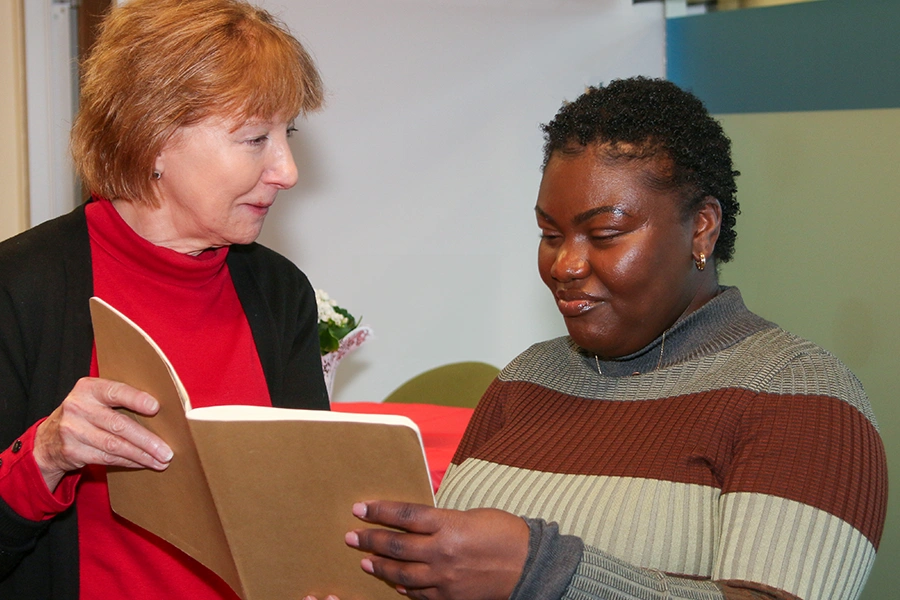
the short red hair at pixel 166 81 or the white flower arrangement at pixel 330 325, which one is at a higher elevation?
the short red hair at pixel 166 81

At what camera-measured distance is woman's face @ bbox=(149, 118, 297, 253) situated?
1371 mm

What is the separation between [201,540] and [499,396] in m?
0.58

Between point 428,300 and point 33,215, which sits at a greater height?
point 33,215

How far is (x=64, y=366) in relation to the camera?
1.35 meters

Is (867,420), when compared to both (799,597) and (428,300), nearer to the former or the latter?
(799,597)

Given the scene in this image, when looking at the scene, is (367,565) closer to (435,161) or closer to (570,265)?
(570,265)

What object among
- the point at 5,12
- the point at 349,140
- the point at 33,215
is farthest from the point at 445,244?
the point at 5,12

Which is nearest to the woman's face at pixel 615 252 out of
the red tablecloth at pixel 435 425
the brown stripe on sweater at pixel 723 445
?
the brown stripe on sweater at pixel 723 445

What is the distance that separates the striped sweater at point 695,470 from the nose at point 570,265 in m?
0.18

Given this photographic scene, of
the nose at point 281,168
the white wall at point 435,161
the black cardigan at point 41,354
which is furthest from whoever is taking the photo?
the white wall at point 435,161

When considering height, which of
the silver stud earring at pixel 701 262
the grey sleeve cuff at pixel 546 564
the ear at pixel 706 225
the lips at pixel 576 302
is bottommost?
A: the grey sleeve cuff at pixel 546 564

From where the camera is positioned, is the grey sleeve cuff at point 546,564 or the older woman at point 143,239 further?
the older woman at point 143,239

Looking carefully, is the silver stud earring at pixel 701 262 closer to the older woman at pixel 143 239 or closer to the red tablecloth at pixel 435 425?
the older woman at pixel 143 239

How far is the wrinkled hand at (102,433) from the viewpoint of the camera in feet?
3.82
